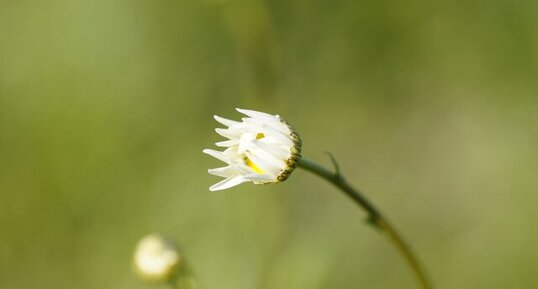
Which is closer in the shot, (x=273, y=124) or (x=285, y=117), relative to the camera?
(x=273, y=124)

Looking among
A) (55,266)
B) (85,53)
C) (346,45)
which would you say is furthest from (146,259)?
(346,45)

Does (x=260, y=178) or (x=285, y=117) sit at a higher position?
(x=285, y=117)

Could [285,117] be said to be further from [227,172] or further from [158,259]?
[227,172]

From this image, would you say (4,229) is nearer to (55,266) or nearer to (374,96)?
(55,266)

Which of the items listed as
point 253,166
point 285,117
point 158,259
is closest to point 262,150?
point 253,166

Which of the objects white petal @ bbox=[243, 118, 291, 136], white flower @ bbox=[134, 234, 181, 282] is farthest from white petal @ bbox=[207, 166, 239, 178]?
white flower @ bbox=[134, 234, 181, 282]


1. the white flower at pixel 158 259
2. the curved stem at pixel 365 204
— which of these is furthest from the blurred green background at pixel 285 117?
the curved stem at pixel 365 204
